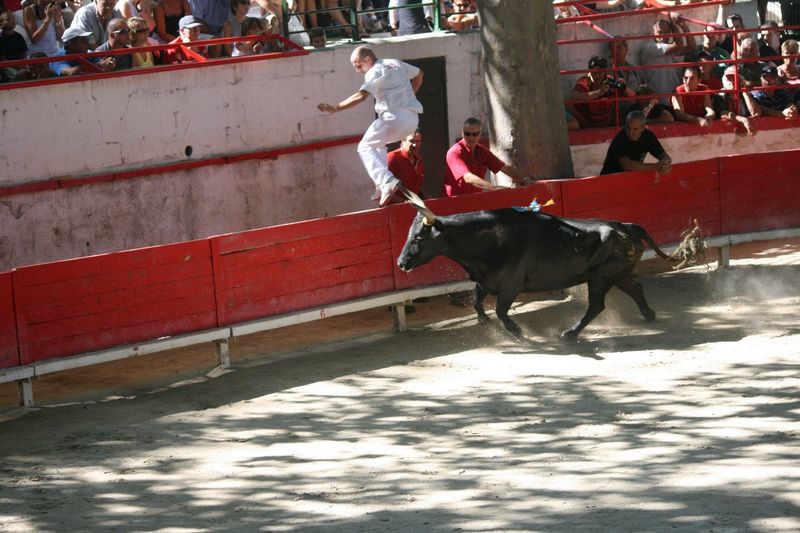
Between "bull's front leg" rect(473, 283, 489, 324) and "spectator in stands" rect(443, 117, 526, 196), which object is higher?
"spectator in stands" rect(443, 117, 526, 196)

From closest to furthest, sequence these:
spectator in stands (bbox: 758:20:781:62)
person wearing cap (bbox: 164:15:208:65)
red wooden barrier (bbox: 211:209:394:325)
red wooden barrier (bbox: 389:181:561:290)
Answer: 1. red wooden barrier (bbox: 211:209:394:325)
2. red wooden barrier (bbox: 389:181:561:290)
3. person wearing cap (bbox: 164:15:208:65)
4. spectator in stands (bbox: 758:20:781:62)

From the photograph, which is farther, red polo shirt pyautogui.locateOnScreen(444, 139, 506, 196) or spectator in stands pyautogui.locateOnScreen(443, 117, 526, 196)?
red polo shirt pyautogui.locateOnScreen(444, 139, 506, 196)

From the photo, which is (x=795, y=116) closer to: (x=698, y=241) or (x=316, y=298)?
(x=698, y=241)

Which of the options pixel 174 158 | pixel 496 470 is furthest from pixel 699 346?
pixel 174 158

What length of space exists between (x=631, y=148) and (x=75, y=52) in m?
5.42

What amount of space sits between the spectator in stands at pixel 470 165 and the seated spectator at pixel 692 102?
431cm

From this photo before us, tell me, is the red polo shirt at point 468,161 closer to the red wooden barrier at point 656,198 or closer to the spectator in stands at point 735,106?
the red wooden barrier at point 656,198

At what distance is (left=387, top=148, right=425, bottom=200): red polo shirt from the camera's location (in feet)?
44.9

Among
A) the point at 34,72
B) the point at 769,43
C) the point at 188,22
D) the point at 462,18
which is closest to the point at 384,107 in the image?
the point at 188,22

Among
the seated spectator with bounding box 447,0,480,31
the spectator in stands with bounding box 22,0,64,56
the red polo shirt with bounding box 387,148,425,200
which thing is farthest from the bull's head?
the seated spectator with bounding box 447,0,480,31

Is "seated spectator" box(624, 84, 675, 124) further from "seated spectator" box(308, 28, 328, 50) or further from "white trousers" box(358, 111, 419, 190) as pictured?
"white trousers" box(358, 111, 419, 190)

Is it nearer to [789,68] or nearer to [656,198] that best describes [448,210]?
[656,198]

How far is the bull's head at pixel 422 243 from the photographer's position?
39.7 feet

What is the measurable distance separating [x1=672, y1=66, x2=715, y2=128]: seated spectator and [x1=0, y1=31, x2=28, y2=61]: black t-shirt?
767 cm
